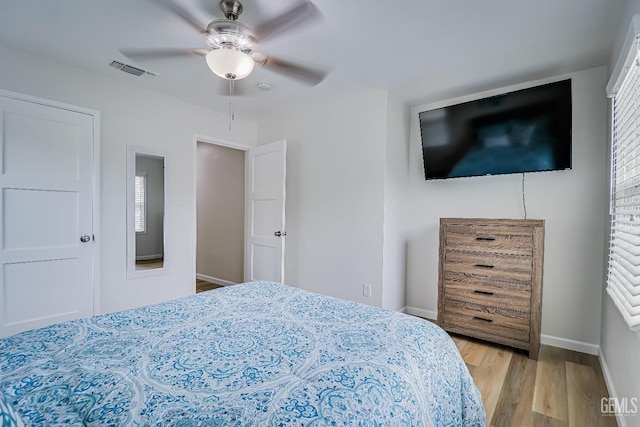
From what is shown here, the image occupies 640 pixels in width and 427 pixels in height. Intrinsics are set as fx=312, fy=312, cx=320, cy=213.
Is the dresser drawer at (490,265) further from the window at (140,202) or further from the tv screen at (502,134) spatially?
the window at (140,202)

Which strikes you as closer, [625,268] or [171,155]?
[625,268]

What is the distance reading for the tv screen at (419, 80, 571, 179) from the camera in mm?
2506

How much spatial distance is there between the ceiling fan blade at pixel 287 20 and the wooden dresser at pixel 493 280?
2.13 m

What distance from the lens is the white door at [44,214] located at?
95.7 inches

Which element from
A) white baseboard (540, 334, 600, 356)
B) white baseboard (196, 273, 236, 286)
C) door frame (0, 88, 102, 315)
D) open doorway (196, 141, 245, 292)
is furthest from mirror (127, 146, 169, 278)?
white baseboard (540, 334, 600, 356)

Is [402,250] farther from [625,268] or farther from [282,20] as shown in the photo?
[282,20]

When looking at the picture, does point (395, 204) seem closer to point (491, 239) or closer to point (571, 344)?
point (491, 239)

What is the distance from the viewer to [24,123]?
2490 millimetres

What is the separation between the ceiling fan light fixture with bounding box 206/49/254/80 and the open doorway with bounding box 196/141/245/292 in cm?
281

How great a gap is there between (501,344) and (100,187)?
3.87 metres

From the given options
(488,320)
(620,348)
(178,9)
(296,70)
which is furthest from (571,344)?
(178,9)

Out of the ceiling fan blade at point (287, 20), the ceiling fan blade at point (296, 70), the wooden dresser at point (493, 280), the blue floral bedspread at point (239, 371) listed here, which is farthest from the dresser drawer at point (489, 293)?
the ceiling fan blade at point (287, 20)

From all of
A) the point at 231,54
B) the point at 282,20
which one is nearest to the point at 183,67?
the point at 231,54

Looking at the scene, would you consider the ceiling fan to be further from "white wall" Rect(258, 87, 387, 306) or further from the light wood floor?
the light wood floor
